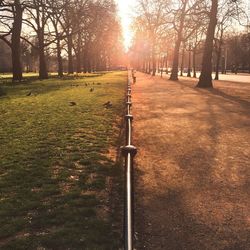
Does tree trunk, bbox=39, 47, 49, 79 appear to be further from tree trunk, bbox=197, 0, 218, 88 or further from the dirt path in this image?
the dirt path

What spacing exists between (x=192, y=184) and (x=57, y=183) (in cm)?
200

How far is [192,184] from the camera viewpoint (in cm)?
608

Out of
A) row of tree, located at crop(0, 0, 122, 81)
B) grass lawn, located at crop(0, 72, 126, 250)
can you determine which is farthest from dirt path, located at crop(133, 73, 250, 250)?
row of tree, located at crop(0, 0, 122, 81)

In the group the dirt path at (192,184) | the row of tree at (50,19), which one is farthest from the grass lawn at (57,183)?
the row of tree at (50,19)

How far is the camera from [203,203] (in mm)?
5270

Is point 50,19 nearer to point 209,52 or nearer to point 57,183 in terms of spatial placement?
point 209,52

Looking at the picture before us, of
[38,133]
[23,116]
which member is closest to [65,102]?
[23,116]

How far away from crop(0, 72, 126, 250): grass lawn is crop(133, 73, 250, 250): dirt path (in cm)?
51

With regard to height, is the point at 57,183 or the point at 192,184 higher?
the point at 57,183

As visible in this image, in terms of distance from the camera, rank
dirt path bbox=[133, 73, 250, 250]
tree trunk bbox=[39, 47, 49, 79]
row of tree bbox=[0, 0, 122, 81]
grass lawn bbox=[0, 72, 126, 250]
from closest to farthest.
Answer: grass lawn bbox=[0, 72, 126, 250]
dirt path bbox=[133, 73, 250, 250]
row of tree bbox=[0, 0, 122, 81]
tree trunk bbox=[39, 47, 49, 79]

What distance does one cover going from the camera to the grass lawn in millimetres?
4090

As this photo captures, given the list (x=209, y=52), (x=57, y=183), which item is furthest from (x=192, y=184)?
(x=209, y=52)

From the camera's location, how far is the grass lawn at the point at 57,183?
4090mm

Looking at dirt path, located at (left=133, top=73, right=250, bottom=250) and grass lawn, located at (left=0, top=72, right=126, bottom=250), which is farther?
dirt path, located at (left=133, top=73, right=250, bottom=250)
